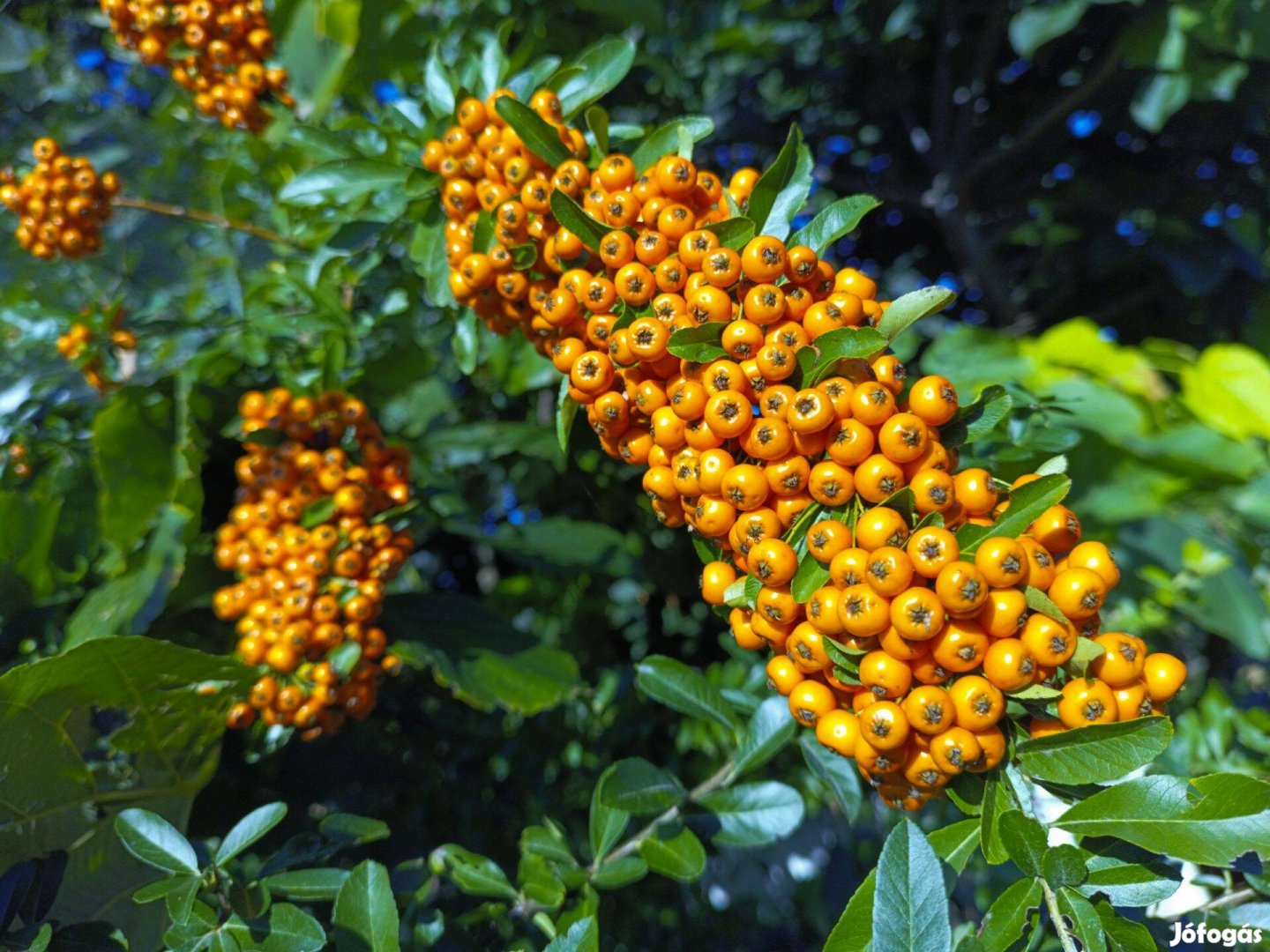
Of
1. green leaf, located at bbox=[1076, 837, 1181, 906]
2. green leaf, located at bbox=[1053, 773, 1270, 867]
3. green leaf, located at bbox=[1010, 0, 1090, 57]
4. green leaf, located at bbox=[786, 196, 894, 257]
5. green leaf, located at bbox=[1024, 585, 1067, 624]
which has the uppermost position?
green leaf, located at bbox=[786, 196, 894, 257]

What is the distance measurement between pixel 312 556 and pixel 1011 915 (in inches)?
39.6

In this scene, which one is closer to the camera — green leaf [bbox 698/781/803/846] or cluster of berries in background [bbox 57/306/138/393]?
green leaf [bbox 698/781/803/846]

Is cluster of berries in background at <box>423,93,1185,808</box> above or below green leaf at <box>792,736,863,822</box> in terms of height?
above

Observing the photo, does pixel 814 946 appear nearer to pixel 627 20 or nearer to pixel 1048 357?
pixel 1048 357

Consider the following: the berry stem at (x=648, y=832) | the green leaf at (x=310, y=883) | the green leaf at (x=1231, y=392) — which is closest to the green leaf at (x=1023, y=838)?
the berry stem at (x=648, y=832)

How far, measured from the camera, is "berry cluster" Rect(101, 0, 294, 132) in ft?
4.83

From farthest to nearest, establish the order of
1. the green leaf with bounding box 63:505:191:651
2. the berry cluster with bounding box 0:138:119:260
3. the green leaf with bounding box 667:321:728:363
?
the berry cluster with bounding box 0:138:119:260 → the green leaf with bounding box 63:505:191:651 → the green leaf with bounding box 667:321:728:363

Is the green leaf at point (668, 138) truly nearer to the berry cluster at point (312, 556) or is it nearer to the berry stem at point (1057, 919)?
the berry cluster at point (312, 556)

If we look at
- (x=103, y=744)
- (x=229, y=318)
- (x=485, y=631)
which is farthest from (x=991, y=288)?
(x=103, y=744)

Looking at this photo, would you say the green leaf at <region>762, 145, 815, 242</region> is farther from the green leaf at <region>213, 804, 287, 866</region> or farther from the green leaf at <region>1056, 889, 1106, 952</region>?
the green leaf at <region>213, 804, 287, 866</region>

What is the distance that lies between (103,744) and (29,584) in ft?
1.64

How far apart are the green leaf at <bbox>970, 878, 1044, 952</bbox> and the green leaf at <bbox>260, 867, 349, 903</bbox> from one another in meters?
0.68

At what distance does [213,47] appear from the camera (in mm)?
1498

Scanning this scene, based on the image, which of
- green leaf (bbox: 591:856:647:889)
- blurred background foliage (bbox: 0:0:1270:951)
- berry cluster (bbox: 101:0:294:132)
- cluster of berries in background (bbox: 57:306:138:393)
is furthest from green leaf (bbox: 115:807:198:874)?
berry cluster (bbox: 101:0:294:132)
